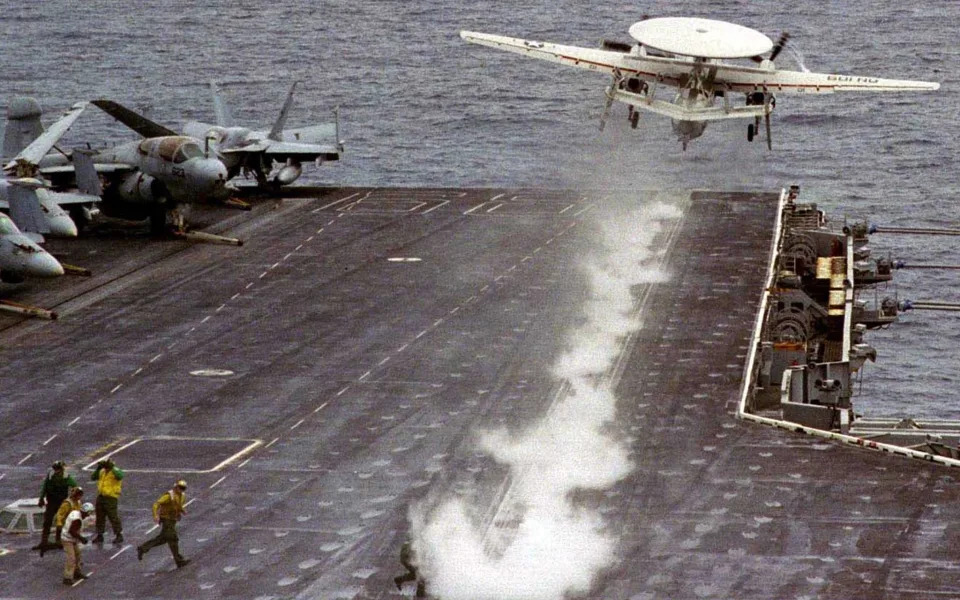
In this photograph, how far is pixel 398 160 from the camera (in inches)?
5453

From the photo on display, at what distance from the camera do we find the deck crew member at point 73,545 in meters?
42.2

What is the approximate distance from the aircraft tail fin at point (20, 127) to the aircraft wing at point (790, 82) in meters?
33.7

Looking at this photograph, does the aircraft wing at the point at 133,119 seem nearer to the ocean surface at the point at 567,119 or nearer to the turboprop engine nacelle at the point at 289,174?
the ocean surface at the point at 567,119

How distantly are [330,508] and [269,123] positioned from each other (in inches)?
4156

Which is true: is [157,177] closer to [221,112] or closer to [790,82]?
[221,112]

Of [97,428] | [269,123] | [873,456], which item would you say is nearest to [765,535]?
[873,456]

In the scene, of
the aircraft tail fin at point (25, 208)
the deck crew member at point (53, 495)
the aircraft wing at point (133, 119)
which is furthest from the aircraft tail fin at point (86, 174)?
the deck crew member at point (53, 495)

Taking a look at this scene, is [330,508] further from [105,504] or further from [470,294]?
[470,294]

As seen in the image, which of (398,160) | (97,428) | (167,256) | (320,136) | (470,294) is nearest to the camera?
(97,428)

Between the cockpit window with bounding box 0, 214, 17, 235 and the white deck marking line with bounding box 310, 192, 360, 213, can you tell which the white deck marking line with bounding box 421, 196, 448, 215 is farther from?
the cockpit window with bounding box 0, 214, 17, 235

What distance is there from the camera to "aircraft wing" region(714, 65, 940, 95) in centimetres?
7856

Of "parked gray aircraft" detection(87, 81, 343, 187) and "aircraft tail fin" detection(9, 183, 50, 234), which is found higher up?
"aircraft tail fin" detection(9, 183, 50, 234)

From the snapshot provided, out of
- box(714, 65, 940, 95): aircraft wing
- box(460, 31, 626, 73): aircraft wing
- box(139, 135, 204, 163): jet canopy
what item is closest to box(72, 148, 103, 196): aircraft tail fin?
box(139, 135, 204, 163): jet canopy

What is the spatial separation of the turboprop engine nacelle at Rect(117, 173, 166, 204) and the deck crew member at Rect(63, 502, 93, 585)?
146 feet
